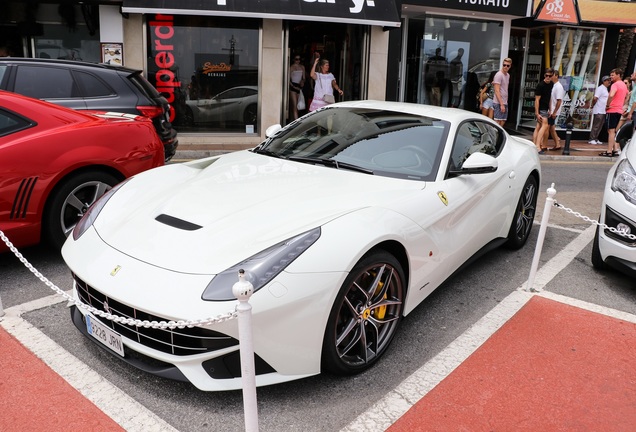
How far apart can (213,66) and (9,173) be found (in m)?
8.96

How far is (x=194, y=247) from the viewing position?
296cm

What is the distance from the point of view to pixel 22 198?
445cm

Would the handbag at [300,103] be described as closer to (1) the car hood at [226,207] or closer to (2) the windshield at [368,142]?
(2) the windshield at [368,142]

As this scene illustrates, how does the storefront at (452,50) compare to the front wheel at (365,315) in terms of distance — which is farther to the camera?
the storefront at (452,50)

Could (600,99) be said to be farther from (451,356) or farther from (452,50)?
(451,356)

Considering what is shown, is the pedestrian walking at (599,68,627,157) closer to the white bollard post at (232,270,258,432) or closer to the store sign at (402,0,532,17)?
the store sign at (402,0,532,17)

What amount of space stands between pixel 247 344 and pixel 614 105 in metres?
14.2

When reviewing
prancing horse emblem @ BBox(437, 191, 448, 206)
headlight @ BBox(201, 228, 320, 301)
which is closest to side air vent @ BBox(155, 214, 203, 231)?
headlight @ BBox(201, 228, 320, 301)

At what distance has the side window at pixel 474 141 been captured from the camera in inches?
171

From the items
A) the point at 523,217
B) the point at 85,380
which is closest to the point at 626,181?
the point at 523,217

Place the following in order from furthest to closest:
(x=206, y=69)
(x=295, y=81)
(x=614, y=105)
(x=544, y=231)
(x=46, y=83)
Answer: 1. (x=614, y=105)
2. (x=295, y=81)
3. (x=206, y=69)
4. (x=46, y=83)
5. (x=544, y=231)

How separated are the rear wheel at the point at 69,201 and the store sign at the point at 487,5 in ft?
35.6

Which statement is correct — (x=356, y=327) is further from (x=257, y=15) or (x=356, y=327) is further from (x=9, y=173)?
(x=257, y=15)

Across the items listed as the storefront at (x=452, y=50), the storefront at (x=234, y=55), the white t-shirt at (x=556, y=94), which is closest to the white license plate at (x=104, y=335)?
the storefront at (x=234, y=55)
